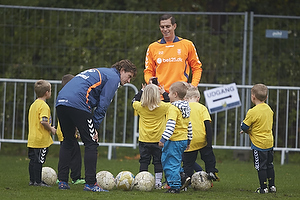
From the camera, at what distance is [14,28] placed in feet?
35.4

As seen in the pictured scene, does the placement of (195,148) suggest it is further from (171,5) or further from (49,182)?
(171,5)

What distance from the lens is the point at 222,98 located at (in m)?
9.70

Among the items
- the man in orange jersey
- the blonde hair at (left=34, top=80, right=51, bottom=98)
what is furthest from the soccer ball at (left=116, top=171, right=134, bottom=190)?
the blonde hair at (left=34, top=80, right=51, bottom=98)

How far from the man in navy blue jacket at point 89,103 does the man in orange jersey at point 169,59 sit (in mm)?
919

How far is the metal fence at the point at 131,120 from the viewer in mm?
9805

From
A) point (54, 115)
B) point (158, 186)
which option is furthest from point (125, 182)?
point (54, 115)

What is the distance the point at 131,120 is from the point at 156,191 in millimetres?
4605

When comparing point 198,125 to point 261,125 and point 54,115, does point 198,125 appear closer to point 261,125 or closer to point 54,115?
point 261,125

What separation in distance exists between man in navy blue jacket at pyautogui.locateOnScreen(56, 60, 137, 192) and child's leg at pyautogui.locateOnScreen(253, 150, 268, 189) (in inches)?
72.1

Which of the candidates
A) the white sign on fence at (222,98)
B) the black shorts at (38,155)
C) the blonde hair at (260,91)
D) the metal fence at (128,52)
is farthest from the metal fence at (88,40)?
the black shorts at (38,155)

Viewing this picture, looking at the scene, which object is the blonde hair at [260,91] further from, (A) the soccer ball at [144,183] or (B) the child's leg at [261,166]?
(A) the soccer ball at [144,183]

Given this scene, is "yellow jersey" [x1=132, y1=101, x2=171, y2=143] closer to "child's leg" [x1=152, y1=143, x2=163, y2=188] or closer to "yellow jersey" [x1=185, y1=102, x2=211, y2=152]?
"child's leg" [x1=152, y1=143, x2=163, y2=188]

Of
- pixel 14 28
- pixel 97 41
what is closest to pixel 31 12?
pixel 14 28

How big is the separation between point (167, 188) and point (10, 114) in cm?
541
